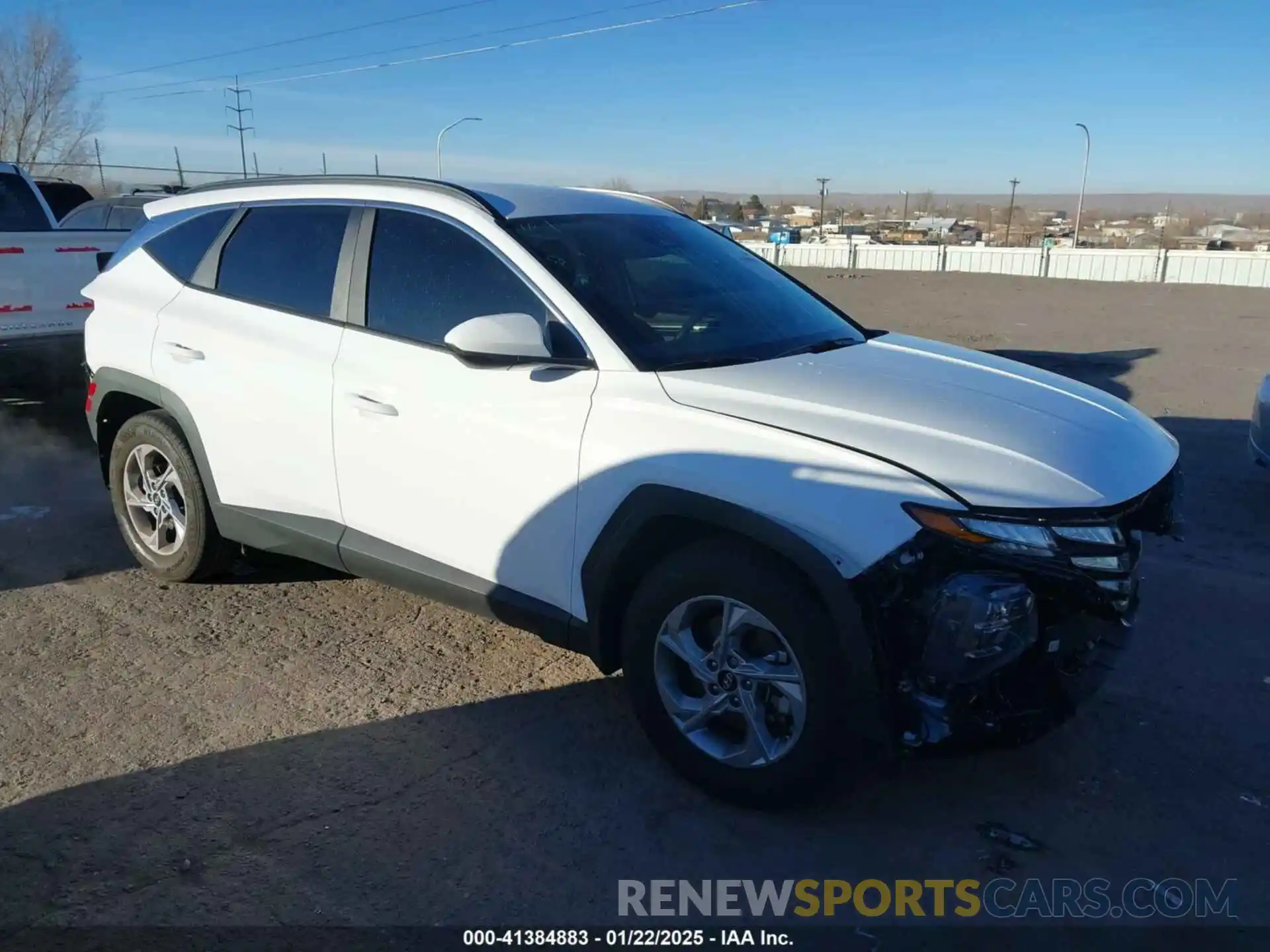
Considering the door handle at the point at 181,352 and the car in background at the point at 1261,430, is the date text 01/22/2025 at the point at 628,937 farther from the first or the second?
the car in background at the point at 1261,430

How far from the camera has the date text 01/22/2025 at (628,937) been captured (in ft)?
8.81

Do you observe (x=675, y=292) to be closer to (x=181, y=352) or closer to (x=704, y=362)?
(x=704, y=362)

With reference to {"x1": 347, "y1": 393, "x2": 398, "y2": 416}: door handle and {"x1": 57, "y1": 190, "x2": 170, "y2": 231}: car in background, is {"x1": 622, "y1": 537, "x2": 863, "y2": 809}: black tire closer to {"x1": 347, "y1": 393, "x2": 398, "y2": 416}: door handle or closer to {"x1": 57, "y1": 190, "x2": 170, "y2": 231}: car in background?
{"x1": 347, "y1": 393, "x2": 398, "y2": 416}: door handle

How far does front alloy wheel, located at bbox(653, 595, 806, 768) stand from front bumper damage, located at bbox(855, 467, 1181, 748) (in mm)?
326

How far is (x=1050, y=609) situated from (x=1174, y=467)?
904 mm

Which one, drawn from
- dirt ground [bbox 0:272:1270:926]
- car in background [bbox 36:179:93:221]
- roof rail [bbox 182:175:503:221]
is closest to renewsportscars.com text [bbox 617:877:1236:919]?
dirt ground [bbox 0:272:1270:926]

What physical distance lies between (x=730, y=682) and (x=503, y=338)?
133 cm

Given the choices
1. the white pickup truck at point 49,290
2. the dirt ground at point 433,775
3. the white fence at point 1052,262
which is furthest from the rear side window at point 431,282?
the white fence at point 1052,262

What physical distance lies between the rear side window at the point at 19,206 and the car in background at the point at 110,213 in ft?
10.00

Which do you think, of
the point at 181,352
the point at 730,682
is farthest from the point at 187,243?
the point at 730,682

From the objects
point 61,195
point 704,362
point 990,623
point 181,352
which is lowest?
point 990,623

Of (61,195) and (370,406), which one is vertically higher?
(61,195)

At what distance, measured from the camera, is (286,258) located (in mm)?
4418

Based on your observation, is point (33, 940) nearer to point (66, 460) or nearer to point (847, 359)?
point (847, 359)
